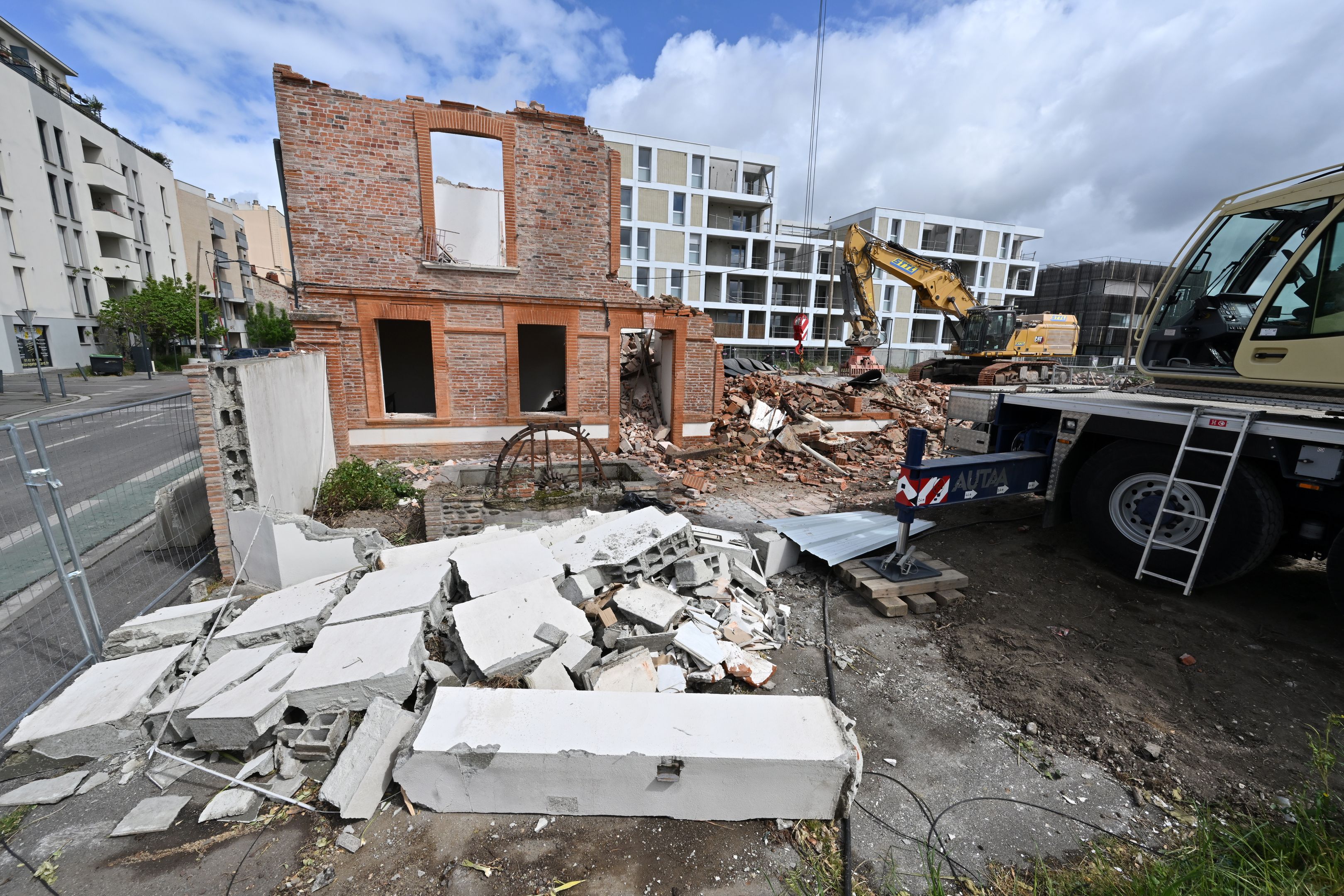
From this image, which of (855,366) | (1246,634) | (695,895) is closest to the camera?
(695,895)

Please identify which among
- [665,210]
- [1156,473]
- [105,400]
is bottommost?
[105,400]

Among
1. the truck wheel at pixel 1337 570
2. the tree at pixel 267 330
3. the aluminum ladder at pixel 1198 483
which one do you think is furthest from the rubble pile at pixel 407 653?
the tree at pixel 267 330

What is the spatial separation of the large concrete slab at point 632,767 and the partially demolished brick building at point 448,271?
8.06 meters

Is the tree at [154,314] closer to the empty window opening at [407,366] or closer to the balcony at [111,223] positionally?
the balcony at [111,223]

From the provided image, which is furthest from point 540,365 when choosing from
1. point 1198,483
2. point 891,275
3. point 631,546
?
point 1198,483

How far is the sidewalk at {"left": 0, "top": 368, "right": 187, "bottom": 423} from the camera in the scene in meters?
15.6

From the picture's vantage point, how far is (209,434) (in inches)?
197

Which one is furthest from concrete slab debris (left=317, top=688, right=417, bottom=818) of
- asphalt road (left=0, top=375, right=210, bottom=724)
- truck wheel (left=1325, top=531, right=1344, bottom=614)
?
truck wheel (left=1325, top=531, right=1344, bottom=614)

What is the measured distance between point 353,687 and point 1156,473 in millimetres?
6853

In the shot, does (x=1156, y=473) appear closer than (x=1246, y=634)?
No

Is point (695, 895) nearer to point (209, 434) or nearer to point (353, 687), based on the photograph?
point (353, 687)

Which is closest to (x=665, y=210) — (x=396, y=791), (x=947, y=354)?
(x=947, y=354)

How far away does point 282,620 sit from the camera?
4059mm

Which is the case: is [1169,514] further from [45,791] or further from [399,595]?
[45,791]
